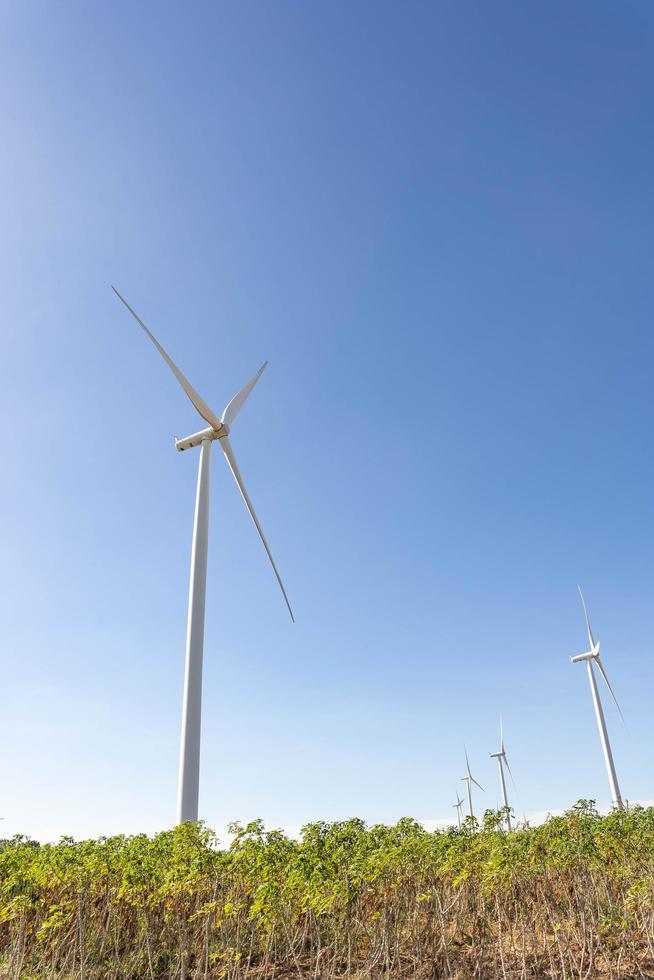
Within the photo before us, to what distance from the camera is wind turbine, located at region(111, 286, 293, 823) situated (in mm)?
23094

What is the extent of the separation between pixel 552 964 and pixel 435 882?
2.37m

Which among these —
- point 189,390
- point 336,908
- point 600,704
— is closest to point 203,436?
point 189,390

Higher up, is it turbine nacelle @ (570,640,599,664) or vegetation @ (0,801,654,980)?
turbine nacelle @ (570,640,599,664)

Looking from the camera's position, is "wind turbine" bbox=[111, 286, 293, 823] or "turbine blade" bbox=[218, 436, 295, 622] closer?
"wind turbine" bbox=[111, 286, 293, 823]

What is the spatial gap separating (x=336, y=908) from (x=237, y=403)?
93.6ft

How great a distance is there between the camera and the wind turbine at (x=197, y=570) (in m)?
23.1

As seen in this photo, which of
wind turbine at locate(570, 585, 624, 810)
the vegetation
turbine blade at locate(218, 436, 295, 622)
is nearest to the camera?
the vegetation

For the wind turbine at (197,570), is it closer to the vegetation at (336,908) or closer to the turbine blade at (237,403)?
the turbine blade at (237,403)

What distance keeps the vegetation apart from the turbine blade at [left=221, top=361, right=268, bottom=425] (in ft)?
79.6

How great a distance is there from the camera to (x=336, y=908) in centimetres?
1116

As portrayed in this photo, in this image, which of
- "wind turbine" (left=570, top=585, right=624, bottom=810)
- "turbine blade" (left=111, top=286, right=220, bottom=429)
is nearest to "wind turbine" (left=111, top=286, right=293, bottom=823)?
"turbine blade" (left=111, top=286, right=220, bottom=429)

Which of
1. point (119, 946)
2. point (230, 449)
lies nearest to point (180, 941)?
point (119, 946)

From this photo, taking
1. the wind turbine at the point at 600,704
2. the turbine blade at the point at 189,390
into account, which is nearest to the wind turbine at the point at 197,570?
the turbine blade at the point at 189,390

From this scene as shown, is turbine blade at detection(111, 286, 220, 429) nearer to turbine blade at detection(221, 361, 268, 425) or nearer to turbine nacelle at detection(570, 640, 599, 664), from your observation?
turbine blade at detection(221, 361, 268, 425)
